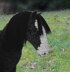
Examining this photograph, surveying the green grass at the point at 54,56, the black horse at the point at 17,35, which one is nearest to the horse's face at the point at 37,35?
the black horse at the point at 17,35

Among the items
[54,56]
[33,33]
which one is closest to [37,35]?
[33,33]

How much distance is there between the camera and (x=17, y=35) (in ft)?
32.0

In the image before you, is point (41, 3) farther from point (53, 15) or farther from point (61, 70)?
point (61, 70)

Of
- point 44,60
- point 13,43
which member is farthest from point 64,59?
point 13,43

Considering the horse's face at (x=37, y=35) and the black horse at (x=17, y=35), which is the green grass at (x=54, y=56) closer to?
the black horse at (x=17, y=35)

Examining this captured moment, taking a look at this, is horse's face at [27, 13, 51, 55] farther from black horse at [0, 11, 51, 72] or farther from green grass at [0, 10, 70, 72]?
green grass at [0, 10, 70, 72]

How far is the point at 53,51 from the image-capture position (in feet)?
46.6

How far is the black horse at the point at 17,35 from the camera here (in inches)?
377

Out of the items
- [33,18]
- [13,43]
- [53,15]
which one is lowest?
[53,15]

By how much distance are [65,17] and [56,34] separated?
268 centimetres

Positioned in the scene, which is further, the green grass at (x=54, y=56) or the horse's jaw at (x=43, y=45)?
the green grass at (x=54, y=56)

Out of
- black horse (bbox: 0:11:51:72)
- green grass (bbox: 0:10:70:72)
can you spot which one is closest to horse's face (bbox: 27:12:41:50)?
black horse (bbox: 0:11:51:72)

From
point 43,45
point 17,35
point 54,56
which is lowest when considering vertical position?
point 54,56

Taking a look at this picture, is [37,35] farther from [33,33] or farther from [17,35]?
[17,35]
